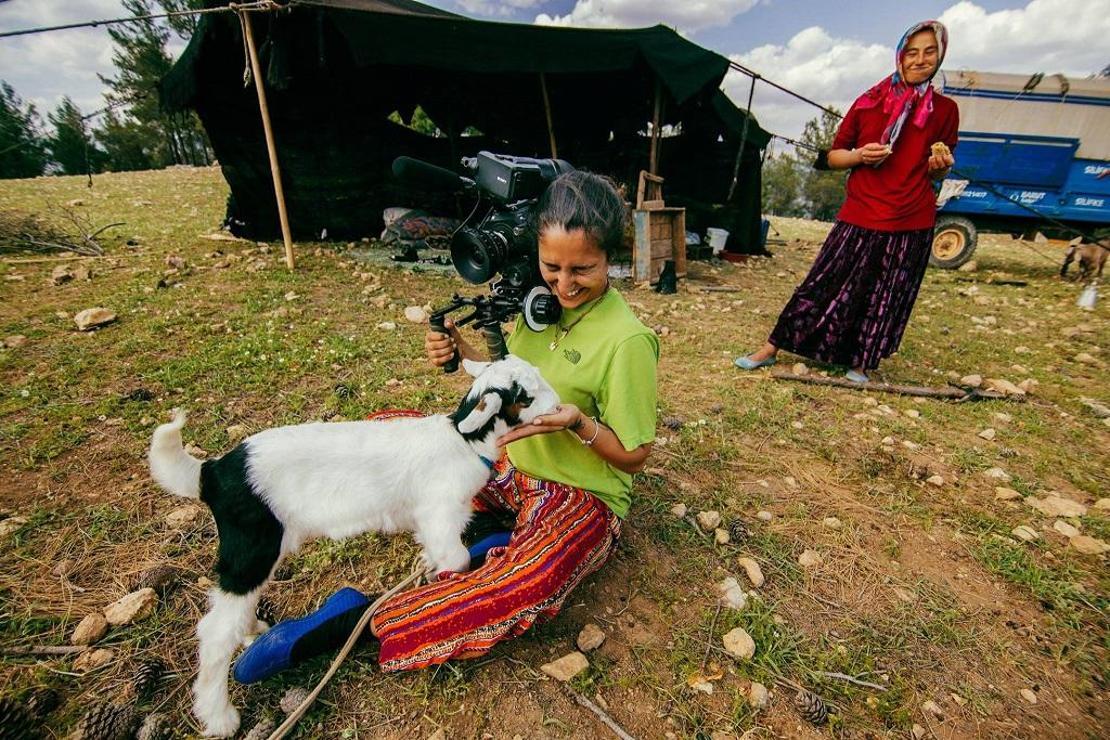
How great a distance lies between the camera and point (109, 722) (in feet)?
4.64

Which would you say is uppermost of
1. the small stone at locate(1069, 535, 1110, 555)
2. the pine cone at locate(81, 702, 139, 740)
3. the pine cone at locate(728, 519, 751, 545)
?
the pine cone at locate(81, 702, 139, 740)

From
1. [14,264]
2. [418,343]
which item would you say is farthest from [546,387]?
[14,264]

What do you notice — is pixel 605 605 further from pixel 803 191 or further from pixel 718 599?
pixel 803 191

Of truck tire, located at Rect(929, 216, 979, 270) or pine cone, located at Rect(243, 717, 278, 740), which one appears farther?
truck tire, located at Rect(929, 216, 979, 270)

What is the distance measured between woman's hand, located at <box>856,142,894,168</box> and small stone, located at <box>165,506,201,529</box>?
4504 millimetres

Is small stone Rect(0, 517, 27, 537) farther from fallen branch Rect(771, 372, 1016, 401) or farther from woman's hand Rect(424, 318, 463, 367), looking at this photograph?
fallen branch Rect(771, 372, 1016, 401)

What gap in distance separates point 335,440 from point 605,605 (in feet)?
4.07

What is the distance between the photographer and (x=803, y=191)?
44.8 meters

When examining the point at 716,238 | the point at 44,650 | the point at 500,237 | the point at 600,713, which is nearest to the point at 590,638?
the point at 600,713

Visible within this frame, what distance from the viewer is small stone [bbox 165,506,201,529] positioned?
2.16 meters

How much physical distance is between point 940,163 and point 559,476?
334 cm

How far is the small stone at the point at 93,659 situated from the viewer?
1.59 metres

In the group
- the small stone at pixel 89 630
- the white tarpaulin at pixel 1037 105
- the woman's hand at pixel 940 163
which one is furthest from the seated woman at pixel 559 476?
the white tarpaulin at pixel 1037 105

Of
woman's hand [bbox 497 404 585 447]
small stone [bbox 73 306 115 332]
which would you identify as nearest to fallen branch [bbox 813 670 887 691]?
woman's hand [bbox 497 404 585 447]
